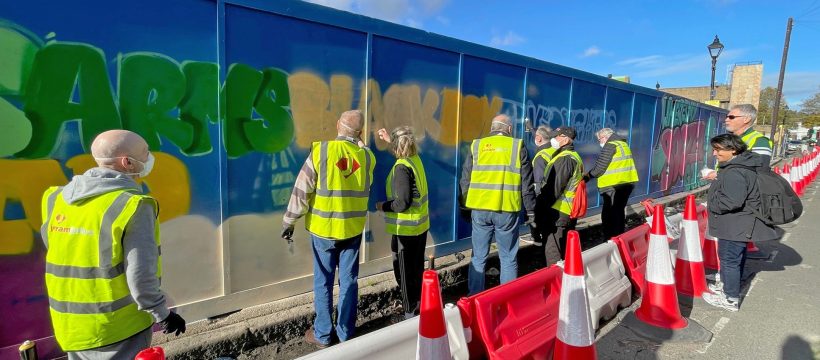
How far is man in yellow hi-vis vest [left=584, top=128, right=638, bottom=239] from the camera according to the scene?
5.80 m

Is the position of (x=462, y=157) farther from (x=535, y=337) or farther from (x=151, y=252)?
(x=151, y=252)

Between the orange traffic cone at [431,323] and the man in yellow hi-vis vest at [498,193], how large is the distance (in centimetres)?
209

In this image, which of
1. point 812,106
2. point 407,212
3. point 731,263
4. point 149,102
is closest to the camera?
point 149,102

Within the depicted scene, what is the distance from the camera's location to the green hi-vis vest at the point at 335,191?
3.09m

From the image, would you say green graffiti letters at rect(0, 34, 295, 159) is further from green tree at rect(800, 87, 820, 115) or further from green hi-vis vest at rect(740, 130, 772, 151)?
green tree at rect(800, 87, 820, 115)

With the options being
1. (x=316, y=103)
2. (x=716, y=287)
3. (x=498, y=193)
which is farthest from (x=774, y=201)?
(x=316, y=103)

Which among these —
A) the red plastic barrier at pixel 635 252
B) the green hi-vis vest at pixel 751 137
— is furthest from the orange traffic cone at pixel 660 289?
the green hi-vis vest at pixel 751 137

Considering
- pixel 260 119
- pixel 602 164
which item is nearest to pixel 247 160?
pixel 260 119

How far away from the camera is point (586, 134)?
7312 mm

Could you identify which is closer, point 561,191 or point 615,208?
point 561,191

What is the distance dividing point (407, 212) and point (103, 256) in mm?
2137

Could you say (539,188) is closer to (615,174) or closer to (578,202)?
(578,202)

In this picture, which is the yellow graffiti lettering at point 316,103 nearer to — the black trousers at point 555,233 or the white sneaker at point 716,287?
the black trousers at point 555,233

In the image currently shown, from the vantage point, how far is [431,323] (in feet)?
A: 6.40
